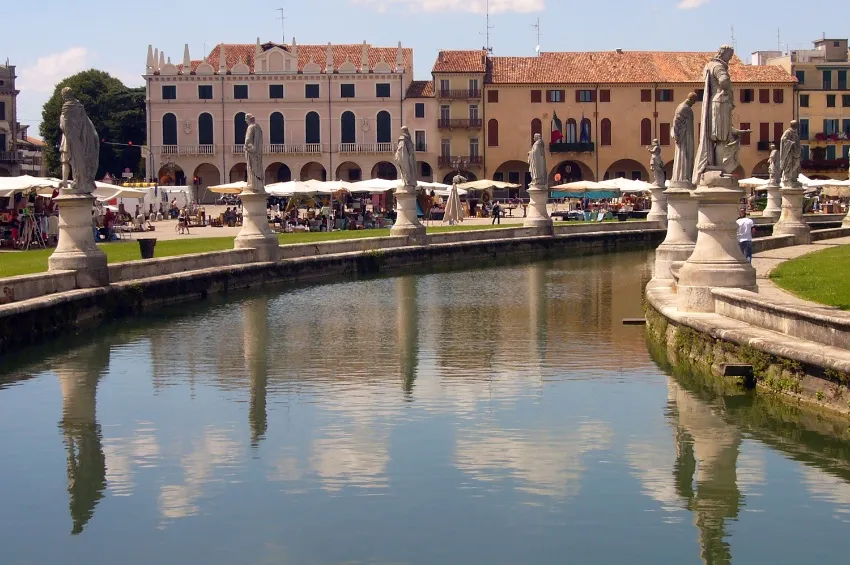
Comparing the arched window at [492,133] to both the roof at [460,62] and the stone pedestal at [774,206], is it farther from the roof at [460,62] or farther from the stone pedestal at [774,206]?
the stone pedestal at [774,206]

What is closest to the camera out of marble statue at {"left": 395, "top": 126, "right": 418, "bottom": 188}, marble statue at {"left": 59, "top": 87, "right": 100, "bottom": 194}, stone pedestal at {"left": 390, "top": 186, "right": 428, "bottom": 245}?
marble statue at {"left": 59, "top": 87, "right": 100, "bottom": 194}

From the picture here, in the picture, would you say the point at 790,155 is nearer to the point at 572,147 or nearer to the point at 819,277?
the point at 819,277

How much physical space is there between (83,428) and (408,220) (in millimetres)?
22343

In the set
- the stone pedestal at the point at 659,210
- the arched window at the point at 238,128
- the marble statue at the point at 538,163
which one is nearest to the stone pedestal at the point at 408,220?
the marble statue at the point at 538,163

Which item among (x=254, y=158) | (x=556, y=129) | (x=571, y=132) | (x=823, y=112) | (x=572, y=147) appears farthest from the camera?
(x=823, y=112)

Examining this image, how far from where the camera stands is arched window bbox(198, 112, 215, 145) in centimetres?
8044

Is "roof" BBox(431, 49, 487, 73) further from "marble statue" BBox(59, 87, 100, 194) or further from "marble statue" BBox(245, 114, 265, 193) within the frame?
"marble statue" BBox(59, 87, 100, 194)

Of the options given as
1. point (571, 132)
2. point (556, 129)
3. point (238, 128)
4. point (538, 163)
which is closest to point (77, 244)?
point (538, 163)

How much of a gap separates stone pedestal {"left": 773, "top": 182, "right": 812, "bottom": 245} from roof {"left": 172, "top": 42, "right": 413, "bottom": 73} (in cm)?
4916

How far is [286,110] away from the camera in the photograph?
80500mm

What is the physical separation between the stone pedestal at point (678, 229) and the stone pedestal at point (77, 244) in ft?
31.4

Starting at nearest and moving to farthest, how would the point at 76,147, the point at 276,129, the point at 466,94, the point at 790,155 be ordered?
the point at 76,147
the point at 790,155
the point at 466,94
the point at 276,129

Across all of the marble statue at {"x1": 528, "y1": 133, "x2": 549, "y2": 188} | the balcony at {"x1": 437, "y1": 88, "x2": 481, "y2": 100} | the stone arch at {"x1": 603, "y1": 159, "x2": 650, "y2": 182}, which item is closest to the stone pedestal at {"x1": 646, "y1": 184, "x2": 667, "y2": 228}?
the marble statue at {"x1": 528, "y1": 133, "x2": 549, "y2": 188}

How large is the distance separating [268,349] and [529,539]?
958 cm
